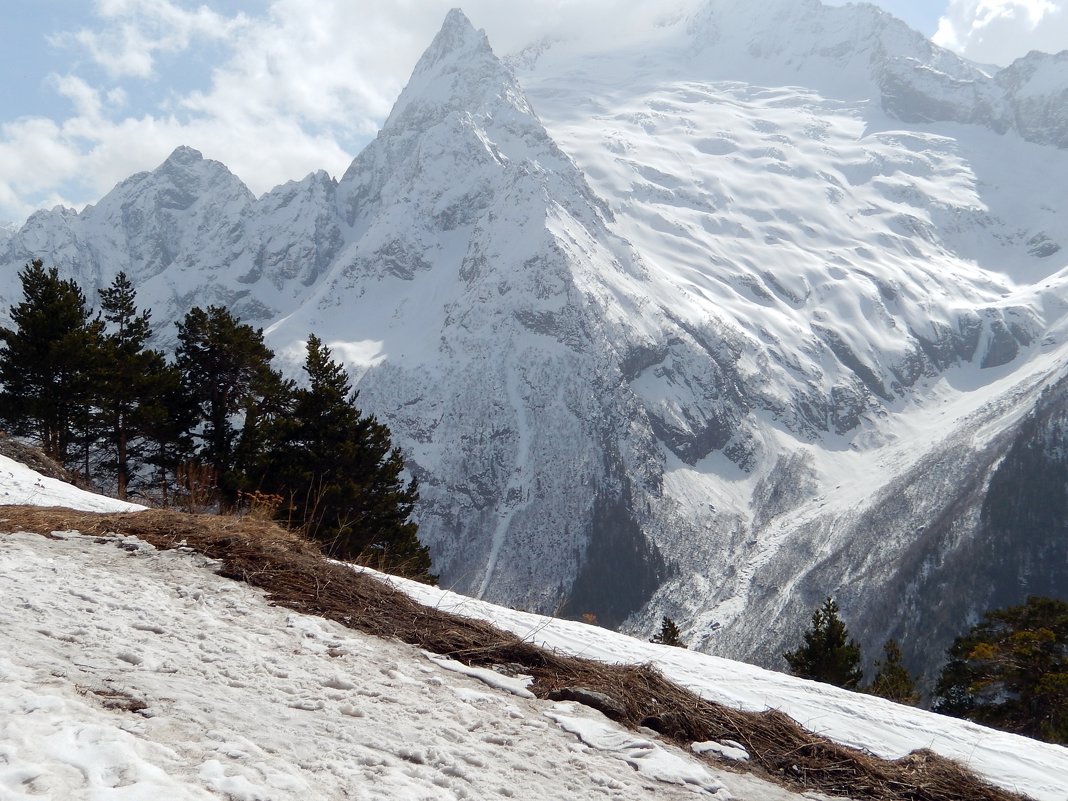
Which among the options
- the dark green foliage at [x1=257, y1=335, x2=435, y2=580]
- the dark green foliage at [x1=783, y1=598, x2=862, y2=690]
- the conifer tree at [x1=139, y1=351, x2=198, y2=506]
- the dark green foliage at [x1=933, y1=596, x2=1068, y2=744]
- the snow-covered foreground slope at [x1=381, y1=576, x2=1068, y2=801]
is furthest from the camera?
the dark green foliage at [x1=783, y1=598, x2=862, y2=690]

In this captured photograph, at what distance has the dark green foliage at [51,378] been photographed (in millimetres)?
23781

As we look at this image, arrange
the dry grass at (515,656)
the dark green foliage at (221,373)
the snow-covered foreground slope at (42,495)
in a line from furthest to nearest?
the dark green foliage at (221,373) → the snow-covered foreground slope at (42,495) → the dry grass at (515,656)

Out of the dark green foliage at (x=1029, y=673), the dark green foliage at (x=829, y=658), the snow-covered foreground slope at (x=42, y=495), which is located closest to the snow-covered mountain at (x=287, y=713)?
the snow-covered foreground slope at (x=42, y=495)

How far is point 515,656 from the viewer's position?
6.62 meters

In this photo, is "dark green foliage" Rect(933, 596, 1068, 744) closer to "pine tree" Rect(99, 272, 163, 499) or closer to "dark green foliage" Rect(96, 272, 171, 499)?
"dark green foliage" Rect(96, 272, 171, 499)

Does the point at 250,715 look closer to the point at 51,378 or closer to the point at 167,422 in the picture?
the point at 167,422

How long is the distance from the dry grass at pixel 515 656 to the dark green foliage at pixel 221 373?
1720 cm

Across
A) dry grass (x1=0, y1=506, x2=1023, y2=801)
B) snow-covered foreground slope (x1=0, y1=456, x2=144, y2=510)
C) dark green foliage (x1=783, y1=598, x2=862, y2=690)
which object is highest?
dry grass (x1=0, y1=506, x2=1023, y2=801)

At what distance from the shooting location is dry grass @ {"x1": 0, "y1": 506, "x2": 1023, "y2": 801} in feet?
17.8

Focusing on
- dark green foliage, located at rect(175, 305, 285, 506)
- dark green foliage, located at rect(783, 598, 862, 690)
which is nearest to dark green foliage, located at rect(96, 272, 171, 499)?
dark green foliage, located at rect(175, 305, 285, 506)

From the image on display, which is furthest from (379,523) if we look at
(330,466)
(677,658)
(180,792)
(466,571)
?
(466,571)

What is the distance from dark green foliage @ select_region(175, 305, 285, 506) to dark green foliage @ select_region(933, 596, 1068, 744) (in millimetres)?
24244

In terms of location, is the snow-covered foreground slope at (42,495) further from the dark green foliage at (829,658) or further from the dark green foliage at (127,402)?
the dark green foliage at (829,658)

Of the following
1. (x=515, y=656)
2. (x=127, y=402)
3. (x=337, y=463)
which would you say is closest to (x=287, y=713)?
(x=515, y=656)
